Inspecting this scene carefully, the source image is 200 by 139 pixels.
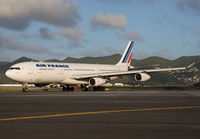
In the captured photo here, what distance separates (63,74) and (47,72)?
3554mm

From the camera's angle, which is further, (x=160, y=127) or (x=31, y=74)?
(x=31, y=74)

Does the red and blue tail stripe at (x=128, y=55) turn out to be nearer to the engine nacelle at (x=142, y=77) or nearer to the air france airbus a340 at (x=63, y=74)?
the air france airbus a340 at (x=63, y=74)

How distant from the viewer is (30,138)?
Result: 30.9ft

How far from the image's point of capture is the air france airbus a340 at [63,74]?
4988 centimetres

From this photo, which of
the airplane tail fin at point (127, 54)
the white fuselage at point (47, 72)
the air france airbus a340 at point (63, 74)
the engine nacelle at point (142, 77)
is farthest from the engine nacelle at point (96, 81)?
the airplane tail fin at point (127, 54)

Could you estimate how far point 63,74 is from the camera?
181 feet

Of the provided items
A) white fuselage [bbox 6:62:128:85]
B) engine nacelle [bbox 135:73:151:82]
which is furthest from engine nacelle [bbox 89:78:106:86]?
engine nacelle [bbox 135:73:151:82]

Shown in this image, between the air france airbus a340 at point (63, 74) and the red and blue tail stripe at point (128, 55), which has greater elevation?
the red and blue tail stripe at point (128, 55)

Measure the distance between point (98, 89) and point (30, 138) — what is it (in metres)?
49.6

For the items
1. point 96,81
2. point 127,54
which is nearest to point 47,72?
point 96,81

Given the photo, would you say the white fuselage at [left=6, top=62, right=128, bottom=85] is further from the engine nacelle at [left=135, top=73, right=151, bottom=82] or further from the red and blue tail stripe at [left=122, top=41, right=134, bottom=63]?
the red and blue tail stripe at [left=122, top=41, right=134, bottom=63]

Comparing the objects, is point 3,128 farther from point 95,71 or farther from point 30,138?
point 95,71

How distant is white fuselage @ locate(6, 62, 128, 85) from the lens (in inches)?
1954

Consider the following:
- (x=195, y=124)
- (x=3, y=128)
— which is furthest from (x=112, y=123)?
(x=3, y=128)
